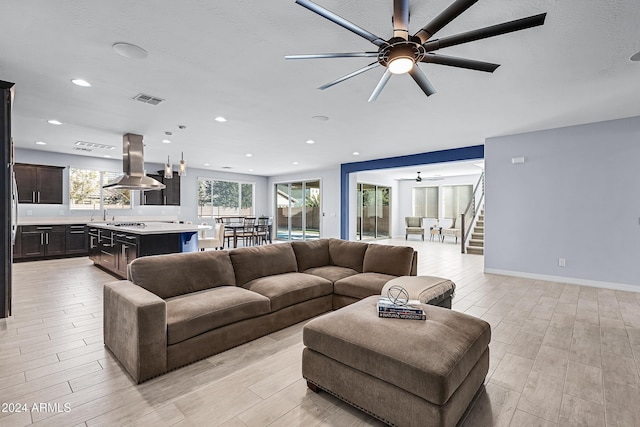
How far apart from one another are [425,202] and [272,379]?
38.7ft

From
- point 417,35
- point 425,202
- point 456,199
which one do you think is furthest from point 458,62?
point 425,202

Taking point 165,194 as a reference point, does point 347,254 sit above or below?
below

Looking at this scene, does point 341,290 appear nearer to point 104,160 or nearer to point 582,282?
point 582,282

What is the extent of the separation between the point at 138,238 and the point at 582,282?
7.22m

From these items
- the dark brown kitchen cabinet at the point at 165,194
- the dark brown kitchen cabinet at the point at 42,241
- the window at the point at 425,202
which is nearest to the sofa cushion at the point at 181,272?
the dark brown kitchen cabinet at the point at 42,241

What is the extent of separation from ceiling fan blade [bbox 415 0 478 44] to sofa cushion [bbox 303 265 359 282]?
2.52 m

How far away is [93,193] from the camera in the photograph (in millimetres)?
8266

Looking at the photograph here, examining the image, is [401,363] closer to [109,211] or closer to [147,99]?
[147,99]

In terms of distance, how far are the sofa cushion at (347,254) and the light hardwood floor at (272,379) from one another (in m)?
1.17

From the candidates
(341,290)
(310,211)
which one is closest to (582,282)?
(341,290)

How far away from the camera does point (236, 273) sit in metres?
3.16

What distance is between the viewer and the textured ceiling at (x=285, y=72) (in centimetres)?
222

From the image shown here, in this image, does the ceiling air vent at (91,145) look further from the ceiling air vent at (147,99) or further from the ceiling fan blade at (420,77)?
the ceiling fan blade at (420,77)

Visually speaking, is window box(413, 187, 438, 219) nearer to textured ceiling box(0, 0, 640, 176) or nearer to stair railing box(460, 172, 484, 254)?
stair railing box(460, 172, 484, 254)
